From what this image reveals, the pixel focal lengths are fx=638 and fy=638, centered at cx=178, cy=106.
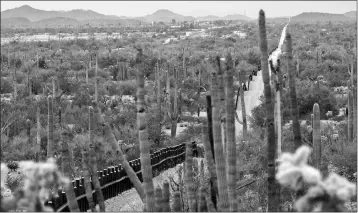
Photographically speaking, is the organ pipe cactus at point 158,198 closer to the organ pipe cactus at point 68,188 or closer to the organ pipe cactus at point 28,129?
the organ pipe cactus at point 68,188

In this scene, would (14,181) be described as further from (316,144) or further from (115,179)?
(316,144)

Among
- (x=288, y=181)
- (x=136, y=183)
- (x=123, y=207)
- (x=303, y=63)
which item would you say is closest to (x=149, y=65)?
(x=303, y=63)

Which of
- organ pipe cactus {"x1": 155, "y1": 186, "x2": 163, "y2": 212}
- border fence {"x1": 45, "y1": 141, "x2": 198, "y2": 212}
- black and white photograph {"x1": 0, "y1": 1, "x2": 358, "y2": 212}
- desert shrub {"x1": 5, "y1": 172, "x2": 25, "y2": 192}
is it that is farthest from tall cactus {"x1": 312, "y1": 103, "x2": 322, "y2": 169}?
desert shrub {"x1": 5, "y1": 172, "x2": 25, "y2": 192}

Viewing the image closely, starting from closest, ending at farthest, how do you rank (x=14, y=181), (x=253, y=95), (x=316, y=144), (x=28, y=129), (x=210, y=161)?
(x=210, y=161) < (x=316, y=144) < (x=14, y=181) < (x=28, y=129) < (x=253, y=95)

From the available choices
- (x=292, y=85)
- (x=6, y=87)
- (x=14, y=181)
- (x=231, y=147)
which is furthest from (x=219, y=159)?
(x=6, y=87)

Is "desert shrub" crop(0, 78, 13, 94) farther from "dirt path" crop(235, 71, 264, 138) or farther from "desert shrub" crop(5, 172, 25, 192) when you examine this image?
"desert shrub" crop(5, 172, 25, 192)

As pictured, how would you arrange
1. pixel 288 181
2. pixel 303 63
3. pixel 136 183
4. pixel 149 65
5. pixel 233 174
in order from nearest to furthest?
1. pixel 288 181
2. pixel 233 174
3. pixel 136 183
4. pixel 303 63
5. pixel 149 65

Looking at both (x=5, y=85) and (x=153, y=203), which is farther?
(x=5, y=85)

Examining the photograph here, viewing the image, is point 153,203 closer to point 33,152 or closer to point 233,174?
point 233,174
